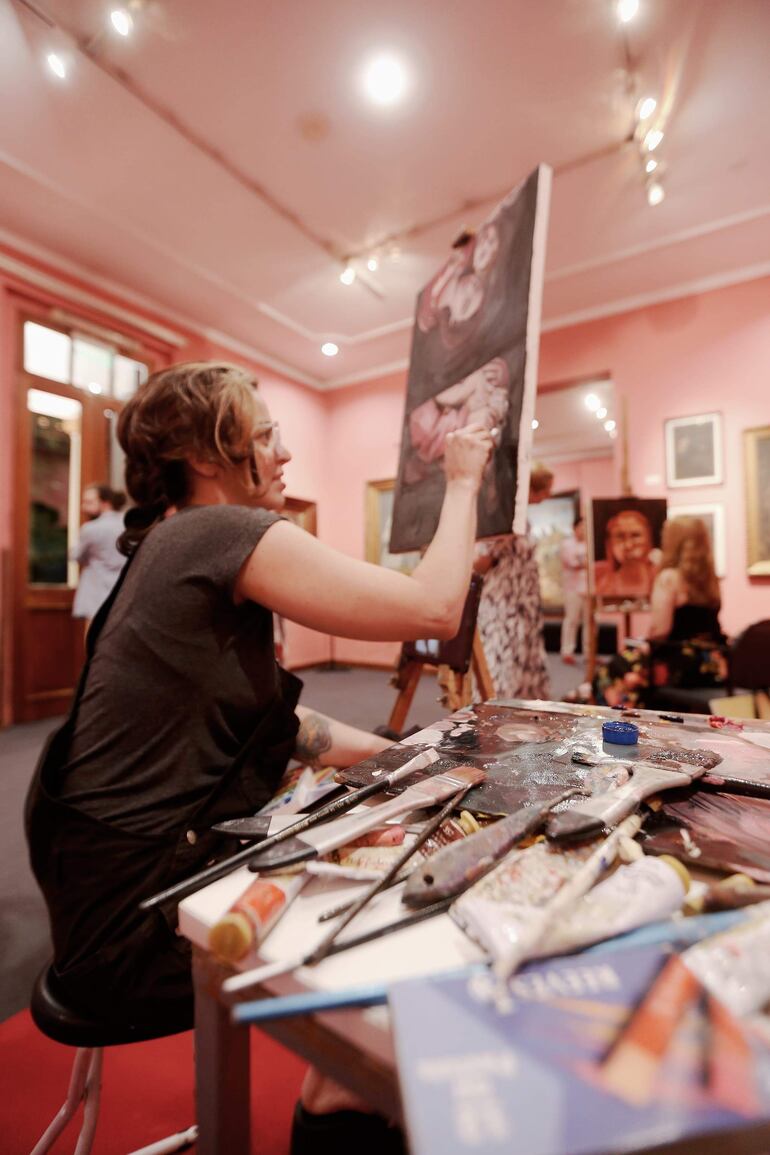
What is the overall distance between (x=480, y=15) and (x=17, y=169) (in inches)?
104

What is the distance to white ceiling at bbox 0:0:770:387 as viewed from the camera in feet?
7.95

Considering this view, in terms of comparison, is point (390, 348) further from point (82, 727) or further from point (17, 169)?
point (82, 727)

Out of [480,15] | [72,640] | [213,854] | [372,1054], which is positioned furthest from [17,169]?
[372,1054]

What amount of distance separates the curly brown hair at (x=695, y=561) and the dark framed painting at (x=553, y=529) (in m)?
5.86

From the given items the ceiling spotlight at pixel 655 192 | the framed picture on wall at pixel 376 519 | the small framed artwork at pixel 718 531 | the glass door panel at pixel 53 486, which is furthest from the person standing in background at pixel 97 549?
the small framed artwork at pixel 718 531

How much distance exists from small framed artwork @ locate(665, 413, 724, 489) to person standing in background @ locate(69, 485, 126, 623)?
4.25 metres

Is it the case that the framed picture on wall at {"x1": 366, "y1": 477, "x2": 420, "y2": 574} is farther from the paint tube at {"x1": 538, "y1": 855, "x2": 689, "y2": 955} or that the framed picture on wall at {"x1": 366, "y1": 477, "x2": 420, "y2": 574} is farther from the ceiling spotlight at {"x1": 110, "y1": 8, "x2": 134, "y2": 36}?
the paint tube at {"x1": 538, "y1": 855, "x2": 689, "y2": 955}

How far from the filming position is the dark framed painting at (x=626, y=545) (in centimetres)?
388

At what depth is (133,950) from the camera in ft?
2.24

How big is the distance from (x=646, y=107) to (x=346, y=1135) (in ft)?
12.9

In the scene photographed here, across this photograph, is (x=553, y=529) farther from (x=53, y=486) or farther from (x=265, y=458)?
(x=265, y=458)

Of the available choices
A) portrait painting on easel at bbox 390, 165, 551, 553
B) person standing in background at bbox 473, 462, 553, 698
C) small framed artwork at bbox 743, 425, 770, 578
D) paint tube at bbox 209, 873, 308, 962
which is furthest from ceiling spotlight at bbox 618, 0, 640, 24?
paint tube at bbox 209, 873, 308, 962

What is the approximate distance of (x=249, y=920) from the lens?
0.41 m

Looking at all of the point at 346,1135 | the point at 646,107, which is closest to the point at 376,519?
the point at 646,107
